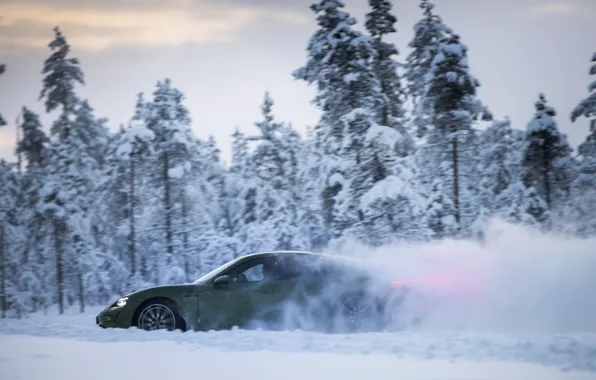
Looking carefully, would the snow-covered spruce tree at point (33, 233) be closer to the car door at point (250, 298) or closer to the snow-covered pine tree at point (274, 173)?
the snow-covered pine tree at point (274, 173)

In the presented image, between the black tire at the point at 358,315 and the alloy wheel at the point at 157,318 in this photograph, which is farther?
the alloy wheel at the point at 157,318

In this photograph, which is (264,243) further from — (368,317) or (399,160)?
(368,317)

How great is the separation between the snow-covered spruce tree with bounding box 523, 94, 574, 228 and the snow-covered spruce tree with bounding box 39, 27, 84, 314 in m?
26.1

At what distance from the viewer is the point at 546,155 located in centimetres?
3572

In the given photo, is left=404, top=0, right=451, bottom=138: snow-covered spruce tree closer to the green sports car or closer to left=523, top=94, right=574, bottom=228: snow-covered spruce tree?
left=523, top=94, right=574, bottom=228: snow-covered spruce tree

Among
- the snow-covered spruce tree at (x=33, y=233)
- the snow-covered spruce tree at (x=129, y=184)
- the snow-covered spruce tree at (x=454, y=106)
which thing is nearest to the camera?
the snow-covered spruce tree at (x=454, y=106)

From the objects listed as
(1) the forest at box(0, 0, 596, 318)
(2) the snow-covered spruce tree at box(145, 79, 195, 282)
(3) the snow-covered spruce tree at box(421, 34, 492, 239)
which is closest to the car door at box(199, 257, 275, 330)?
(1) the forest at box(0, 0, 596, 318)

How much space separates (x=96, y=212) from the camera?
42.2 meters

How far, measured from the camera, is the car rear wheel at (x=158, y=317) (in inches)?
402

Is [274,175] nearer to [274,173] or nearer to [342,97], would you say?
[274,173]

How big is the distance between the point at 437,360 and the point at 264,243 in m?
26.4

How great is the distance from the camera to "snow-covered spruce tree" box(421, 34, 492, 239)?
2644 cm

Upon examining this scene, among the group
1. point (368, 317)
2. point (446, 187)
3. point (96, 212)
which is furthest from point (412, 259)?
point (96, 212)

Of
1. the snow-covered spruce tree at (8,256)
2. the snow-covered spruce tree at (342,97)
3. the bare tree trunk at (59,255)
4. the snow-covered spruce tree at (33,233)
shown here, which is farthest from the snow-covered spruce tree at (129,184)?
the snow-covered spruce tree at (342,97)
